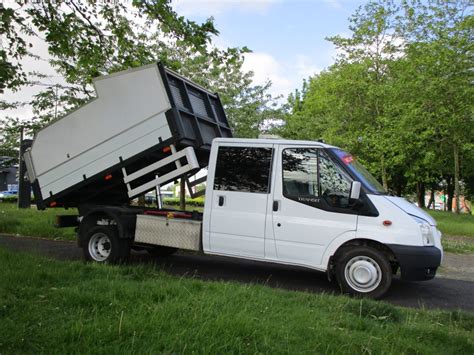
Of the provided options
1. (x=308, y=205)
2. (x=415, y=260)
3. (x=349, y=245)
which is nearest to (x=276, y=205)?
(x=308, y=205)

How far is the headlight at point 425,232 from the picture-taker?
227 inches

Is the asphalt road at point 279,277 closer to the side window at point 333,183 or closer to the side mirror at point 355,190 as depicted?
the side window at point 333,183

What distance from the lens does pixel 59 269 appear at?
18.7ft

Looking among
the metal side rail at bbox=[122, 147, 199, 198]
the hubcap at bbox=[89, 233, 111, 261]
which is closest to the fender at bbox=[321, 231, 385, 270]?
the metal side rail at bbox=[122, 147, 199, 198]

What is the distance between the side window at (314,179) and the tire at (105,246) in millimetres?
3019

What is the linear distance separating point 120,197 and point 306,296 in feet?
15.3

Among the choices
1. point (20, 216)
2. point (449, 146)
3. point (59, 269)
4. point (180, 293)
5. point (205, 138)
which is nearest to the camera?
point (180, 293)

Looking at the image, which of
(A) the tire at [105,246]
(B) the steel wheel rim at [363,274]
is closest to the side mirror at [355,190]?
(B) the steel wheel rim at [363,274]

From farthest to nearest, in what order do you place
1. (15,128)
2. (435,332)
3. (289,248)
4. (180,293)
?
(15,128) → (289,248) → (180,293) → (435,332)

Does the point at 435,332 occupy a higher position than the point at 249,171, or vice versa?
the point at 249,171

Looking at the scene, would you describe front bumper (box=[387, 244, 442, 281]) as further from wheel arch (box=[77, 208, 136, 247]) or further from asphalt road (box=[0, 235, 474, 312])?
wheel arch (box=[77, 208, 136, 247])

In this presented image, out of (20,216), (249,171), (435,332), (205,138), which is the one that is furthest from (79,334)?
(20,216)

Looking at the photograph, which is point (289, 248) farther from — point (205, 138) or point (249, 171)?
point (205, 138)

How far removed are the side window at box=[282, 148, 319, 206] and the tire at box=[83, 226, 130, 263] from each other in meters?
3.02
